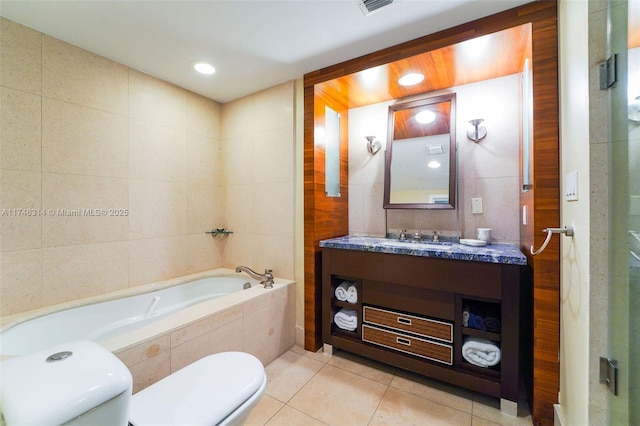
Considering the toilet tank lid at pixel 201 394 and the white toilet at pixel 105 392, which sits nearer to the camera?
the white toilet at pixel 105 392

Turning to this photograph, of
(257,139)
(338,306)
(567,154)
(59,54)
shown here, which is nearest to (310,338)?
(338,306)

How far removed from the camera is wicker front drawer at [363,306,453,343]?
5.29ft

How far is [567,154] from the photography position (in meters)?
1.17

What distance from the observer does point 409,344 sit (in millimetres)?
1723

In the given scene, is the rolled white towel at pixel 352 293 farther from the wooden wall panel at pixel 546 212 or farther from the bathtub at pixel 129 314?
the wooden wall panel at pixel 546 212

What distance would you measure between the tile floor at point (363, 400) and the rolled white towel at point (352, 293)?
0.46m

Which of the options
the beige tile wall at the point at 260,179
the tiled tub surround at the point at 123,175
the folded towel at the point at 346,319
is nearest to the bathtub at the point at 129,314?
the tiled tub surround at the point at 123,175

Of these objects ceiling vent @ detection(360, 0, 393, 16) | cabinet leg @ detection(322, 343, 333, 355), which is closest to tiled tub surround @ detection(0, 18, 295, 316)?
cabinet leg @ detection(322, 343, 333, 355)

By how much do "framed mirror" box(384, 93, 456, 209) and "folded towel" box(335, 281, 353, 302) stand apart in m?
0.74

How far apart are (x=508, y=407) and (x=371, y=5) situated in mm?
2330

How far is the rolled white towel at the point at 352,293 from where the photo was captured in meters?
1.96

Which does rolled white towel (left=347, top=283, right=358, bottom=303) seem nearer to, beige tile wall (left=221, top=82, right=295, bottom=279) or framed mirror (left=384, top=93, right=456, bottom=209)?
beige tile wall (left=221, top=82, right=295, bottom=279)

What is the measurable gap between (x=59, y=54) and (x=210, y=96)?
109 centimetres

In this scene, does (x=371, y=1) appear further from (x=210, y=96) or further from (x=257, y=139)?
(x=210, y=96)
